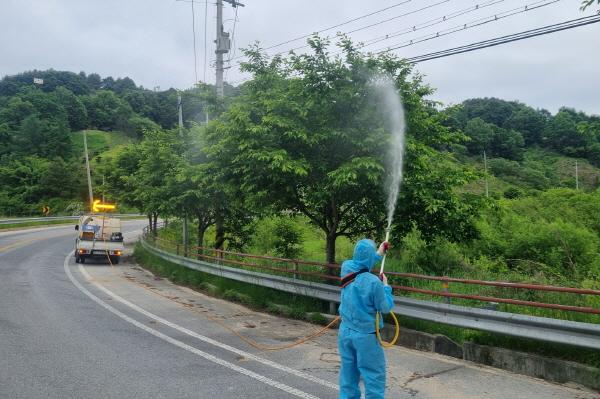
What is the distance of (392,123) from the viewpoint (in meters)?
8.98

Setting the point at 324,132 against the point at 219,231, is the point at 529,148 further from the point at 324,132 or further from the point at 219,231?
the point at 324,132

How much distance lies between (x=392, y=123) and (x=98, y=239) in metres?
18.7

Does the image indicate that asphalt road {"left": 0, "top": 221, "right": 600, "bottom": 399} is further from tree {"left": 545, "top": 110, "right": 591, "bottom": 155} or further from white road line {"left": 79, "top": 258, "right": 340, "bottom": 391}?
tree {"left": 545, "top": 110, "right": 591, "bottom": 155}

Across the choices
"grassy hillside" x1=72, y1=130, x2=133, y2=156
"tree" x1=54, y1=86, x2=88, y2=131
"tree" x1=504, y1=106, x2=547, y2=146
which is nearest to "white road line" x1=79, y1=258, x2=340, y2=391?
"tree" x1=504, y1=106, x2=547, y2=146

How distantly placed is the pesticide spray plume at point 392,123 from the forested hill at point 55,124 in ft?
20.4

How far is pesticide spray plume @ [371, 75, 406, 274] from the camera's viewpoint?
8695 millimetres

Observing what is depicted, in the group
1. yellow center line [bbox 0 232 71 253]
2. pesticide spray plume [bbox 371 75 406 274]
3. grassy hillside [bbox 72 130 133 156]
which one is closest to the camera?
pesticide spray plume [bbox 371 75 406 274]

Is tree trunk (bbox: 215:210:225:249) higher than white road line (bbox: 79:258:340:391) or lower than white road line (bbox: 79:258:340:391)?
higher

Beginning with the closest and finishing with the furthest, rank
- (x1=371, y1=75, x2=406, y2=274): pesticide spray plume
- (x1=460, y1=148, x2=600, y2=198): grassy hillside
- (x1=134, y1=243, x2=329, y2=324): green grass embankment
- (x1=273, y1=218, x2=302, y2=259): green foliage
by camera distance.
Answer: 1. (x1=371, y1=75, x2=406, y2=274): pesticide spray plume
2. (x1=134, y1=243, x2=329, y2=324): green grass embankment
3. (x1=273, y1=218, x2=302, y2=259): green foliage
4. (x1=460, y1=148, x2=600, y2=198): grassy hillside

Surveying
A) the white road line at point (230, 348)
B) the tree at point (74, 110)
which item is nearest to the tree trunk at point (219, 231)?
the white road line at point (230, 348)

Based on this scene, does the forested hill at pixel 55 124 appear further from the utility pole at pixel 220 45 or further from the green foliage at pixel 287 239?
the green foliage at pixel 287 239

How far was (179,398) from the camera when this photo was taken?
538cm

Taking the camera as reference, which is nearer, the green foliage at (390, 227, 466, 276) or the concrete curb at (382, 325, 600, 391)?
the concrete curb at (382, 325, 600, 391)

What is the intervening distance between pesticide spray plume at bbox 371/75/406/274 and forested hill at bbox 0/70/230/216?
20.4ft
